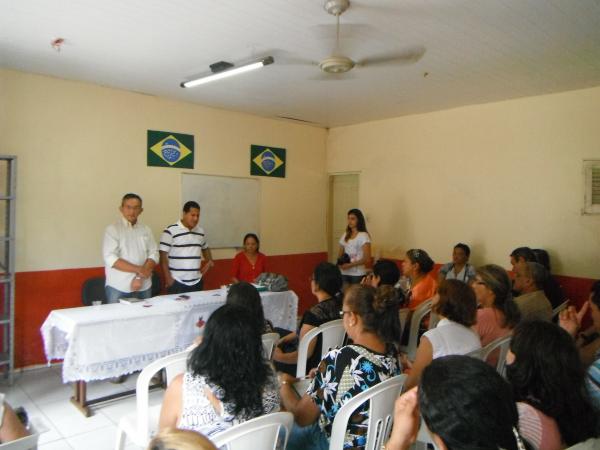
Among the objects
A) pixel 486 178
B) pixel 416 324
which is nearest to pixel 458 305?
pixel 416 324

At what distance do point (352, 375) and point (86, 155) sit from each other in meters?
3.86

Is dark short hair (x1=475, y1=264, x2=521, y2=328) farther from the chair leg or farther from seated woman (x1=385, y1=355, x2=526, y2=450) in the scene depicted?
the chair leg

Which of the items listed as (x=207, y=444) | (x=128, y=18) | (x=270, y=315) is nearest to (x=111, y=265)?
(x=270, y=315)

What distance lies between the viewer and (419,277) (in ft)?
12.3

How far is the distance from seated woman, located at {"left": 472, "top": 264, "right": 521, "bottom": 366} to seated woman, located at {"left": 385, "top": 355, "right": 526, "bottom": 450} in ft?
5.97

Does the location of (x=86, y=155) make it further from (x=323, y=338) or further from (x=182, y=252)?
(x=323, y=338)

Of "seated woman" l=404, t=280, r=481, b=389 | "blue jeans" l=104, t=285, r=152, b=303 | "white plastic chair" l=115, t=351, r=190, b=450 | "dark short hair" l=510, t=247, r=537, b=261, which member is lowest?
"white plastic chair" l=115, t=351, r=190, b=450

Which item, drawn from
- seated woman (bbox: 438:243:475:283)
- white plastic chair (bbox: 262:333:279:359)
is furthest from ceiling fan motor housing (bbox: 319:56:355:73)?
seated woman (bbox: 438:243:475:283)

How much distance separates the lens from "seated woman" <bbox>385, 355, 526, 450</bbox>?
1.00 m

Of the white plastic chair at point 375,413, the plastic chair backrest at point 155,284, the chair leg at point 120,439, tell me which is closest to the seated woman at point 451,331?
the white plastic chair at point 375,413

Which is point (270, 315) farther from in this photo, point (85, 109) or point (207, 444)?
point (207, 444)

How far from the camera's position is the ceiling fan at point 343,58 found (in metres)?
2.71

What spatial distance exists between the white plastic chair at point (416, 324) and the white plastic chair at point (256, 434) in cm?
204

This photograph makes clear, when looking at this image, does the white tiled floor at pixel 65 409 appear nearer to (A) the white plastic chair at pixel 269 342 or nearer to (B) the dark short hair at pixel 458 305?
(A) the white plastic chair at pixel 269 342
